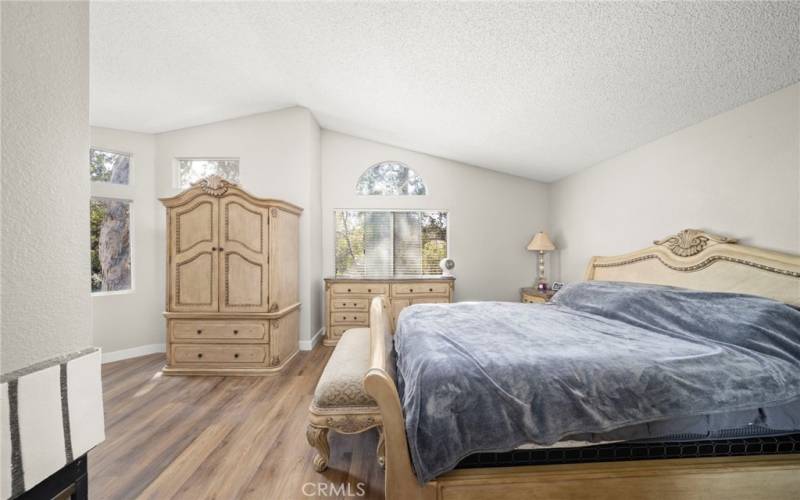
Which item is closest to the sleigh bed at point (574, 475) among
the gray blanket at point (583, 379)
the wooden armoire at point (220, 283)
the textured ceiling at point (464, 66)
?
the gray blanket at point (583, 379)

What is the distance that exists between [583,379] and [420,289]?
2.75 metres

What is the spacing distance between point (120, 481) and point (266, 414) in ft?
2.68

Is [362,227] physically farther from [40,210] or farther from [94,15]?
[40,210]

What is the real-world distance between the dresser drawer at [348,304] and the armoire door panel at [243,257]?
101cm

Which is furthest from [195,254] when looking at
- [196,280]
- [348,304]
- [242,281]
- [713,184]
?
[713,184]

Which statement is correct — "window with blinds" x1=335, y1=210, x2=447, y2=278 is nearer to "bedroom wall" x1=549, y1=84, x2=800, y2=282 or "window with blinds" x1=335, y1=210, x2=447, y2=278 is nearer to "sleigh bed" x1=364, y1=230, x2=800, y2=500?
"bedroom wall" x1=549, y1=84, x2=800, y2=282

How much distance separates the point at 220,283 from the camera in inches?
121

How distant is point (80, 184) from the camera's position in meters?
0.67

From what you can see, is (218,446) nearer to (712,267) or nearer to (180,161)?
(712,267)

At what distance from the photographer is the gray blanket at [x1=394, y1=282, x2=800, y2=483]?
48.7 inches

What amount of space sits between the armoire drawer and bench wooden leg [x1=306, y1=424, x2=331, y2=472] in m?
1.64

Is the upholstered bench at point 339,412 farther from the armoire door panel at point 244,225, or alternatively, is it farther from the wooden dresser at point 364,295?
the wooden dresser at point 364,295

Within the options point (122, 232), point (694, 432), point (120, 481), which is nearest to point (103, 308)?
point (122, 232)

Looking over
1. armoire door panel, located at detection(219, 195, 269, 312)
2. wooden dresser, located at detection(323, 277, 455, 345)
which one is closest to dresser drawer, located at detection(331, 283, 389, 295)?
wooden dresser, located at detection(323, 277, 455, 345)
